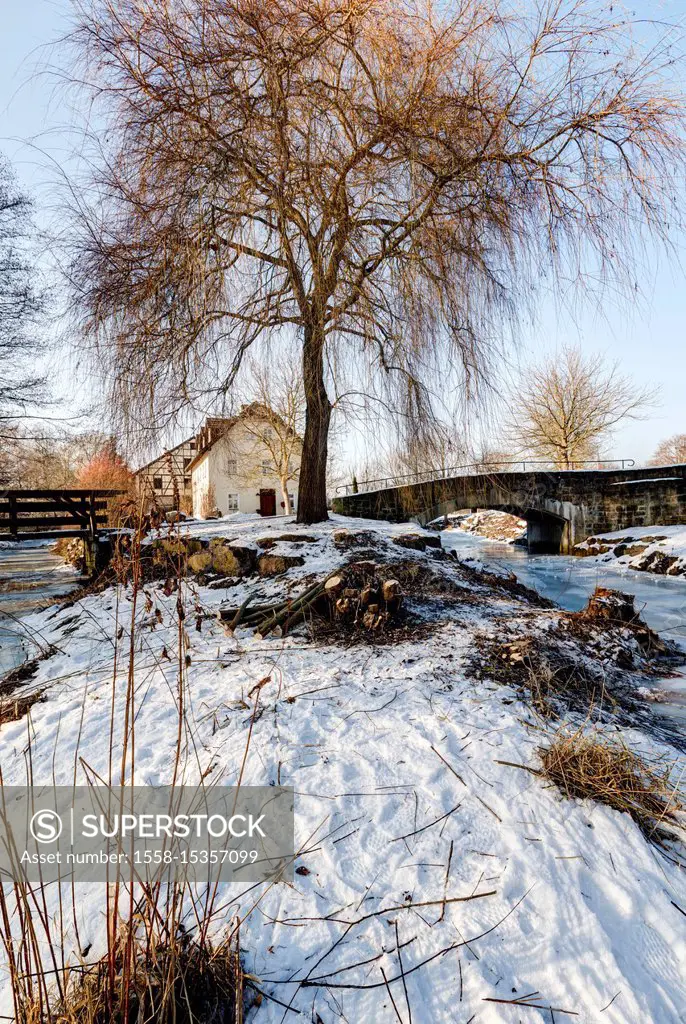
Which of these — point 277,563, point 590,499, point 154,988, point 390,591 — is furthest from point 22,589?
point 590,499

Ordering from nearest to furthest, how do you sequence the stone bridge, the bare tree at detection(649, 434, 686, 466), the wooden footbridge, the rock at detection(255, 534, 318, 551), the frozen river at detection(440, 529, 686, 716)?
the frozen river at detection(440, 529, 686, 716) < the rock at detection(255, 534, 318, 551) < the wooden footbridge < the stone bridge < the bare tree at detection(649, 434, 686, 466)

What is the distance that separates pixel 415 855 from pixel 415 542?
17.6 feet

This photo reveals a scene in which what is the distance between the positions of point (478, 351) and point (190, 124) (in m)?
3.58

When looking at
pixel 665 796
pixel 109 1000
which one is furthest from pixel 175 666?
pixel 665 796

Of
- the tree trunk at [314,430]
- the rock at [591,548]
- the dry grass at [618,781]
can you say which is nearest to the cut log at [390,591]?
the dry grass at [618,781]

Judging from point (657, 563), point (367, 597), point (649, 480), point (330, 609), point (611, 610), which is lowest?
point (657, 563)

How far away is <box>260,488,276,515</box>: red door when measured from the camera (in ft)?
98.0

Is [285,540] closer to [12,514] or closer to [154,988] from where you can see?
[154,988]

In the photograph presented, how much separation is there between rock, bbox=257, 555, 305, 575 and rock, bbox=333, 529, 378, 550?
75cm

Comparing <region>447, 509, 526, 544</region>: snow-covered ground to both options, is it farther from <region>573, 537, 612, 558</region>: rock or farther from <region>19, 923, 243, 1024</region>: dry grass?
<region>19, 923, 243, 1024</region>: dry grass

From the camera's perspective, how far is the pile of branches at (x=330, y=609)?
154 inches

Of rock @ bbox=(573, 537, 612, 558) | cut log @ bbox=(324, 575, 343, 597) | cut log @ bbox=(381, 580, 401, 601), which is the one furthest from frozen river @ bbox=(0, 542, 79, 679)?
rock @ bbox=(573, 537, 612, 558)

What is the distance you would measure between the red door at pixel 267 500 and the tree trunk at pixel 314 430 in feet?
70.9

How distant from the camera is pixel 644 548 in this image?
42.8 feet
